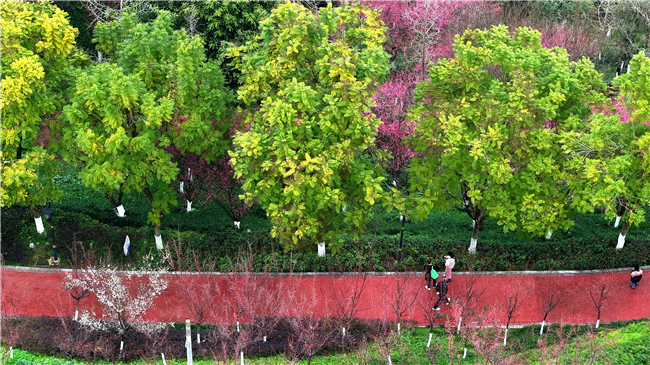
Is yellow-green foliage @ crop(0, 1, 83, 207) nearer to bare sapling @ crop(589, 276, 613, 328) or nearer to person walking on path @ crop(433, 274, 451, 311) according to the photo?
person walking on path @ crop(433, 274, 451, 311)

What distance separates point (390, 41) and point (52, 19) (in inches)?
632

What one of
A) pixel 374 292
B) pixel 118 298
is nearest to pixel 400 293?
pixel 374 292

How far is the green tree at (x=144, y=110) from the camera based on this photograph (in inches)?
813

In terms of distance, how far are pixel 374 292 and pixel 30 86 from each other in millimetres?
12611

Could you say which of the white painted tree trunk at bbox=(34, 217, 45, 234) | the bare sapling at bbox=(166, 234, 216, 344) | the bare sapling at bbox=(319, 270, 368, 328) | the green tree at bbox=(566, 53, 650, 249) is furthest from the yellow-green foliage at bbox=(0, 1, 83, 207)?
the green tree at bbox=(566, 53, 650, 249)

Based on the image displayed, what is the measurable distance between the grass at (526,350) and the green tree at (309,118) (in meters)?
3.81

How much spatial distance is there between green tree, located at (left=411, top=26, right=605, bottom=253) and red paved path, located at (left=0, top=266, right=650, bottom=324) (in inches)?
82.8

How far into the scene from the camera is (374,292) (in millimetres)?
22125

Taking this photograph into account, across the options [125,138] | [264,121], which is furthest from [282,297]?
[125,138]

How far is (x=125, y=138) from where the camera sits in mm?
20656

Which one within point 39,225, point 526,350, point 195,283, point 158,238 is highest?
point 39,225

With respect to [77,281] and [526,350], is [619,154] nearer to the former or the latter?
[526,350]

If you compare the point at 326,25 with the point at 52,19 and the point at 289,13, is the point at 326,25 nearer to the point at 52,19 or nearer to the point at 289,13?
the point at 289,13

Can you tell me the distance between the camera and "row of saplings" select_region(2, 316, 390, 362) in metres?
18.9
